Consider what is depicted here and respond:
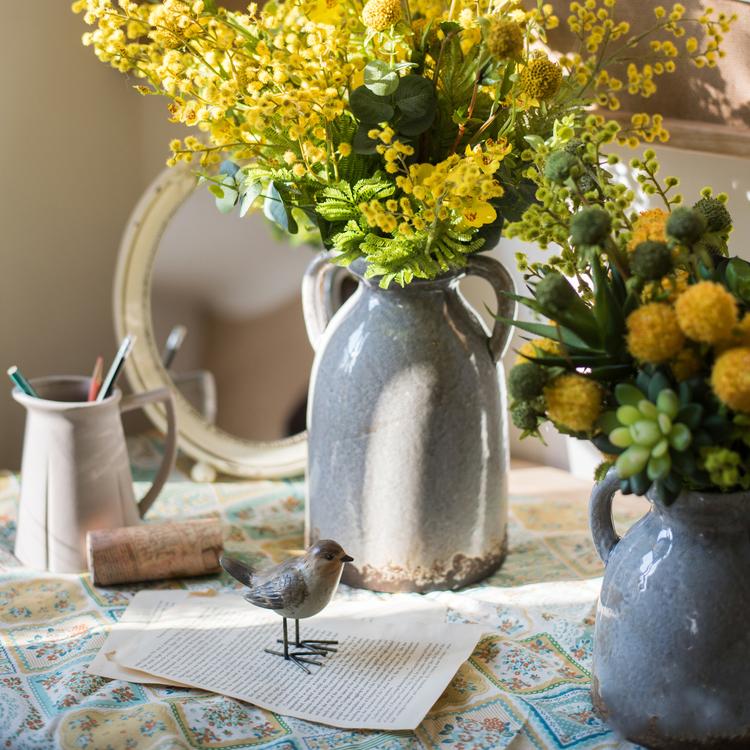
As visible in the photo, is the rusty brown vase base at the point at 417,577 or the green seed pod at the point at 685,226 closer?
the green seed pod at the point at 685,226

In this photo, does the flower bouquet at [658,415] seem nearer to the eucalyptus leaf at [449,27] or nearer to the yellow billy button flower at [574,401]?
the yellow billy button flower at [574,401]

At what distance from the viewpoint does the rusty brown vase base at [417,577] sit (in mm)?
1096

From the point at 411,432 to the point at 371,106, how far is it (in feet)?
1.13

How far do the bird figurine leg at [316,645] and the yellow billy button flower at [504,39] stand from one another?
0.57m

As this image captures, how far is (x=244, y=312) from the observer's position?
58.4 inches

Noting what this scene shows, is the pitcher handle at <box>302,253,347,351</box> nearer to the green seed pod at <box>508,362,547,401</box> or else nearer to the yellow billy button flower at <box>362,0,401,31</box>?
the yellow billy button flower at <box>362,0,401,31</box>

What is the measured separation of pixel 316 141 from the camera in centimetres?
101

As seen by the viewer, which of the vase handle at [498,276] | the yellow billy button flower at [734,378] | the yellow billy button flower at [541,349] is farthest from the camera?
the vase handle at [498,276]

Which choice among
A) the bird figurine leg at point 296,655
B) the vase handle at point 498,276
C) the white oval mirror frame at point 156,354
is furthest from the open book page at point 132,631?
the vase handle at point 498,276

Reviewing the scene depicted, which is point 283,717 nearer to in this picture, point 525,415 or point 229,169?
point 525,415

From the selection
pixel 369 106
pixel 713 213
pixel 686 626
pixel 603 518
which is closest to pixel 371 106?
pixel 369 106

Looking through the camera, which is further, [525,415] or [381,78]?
[381,78]

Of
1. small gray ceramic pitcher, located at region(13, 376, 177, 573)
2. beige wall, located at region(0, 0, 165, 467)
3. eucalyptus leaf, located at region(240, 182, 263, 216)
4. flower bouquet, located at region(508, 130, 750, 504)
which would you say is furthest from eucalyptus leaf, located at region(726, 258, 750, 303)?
beige wall, located at region(0, 0, 165, 467)

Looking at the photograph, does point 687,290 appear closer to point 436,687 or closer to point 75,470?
point 436,687
